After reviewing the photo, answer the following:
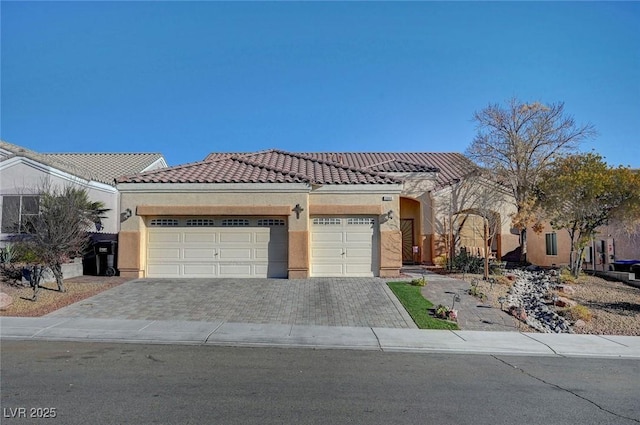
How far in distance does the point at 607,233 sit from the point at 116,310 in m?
20.5

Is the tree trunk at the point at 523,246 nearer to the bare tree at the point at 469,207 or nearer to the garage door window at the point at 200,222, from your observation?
the bare tree at the point at 469,207

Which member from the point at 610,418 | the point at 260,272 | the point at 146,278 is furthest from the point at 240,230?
the point at 610,418

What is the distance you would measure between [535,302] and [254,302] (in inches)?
333

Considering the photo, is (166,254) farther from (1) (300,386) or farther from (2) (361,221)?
(1) (300,386)

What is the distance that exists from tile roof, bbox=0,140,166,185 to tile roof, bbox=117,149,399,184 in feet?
19.4

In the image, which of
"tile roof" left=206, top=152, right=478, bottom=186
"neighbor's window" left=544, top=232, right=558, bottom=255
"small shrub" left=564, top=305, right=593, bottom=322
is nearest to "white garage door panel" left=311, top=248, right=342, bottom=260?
"tile roof" left=206, top=152, right=478, bottom=186

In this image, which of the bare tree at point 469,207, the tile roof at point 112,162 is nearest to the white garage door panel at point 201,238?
the tile roof at point 112,162

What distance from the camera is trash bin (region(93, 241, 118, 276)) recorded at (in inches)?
672

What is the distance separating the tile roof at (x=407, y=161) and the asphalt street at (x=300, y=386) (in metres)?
15.6

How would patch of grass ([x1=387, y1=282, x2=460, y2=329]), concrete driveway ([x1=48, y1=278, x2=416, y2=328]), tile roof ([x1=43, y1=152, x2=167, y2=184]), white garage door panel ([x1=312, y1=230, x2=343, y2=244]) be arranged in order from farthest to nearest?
1. tile roof ([x1=43, y1=152, x2=167, y2=184])
2. white garage door panel ([x1=312, y1=230, x2=343, y2=244])
3. concrete driveway ([x1=48, y1=278, x2=416, y2=328])
4. patch of grass ([x1=387, y1=282, x2=460, y2=329])

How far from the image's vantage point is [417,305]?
1266cm

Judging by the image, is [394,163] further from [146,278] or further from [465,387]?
[465,387]

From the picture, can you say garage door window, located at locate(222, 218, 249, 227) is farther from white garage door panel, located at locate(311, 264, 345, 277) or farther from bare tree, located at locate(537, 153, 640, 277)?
bare tree, located at locate(537, 153, 640, 277)

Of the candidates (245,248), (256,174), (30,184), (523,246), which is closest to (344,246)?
(245,248)
